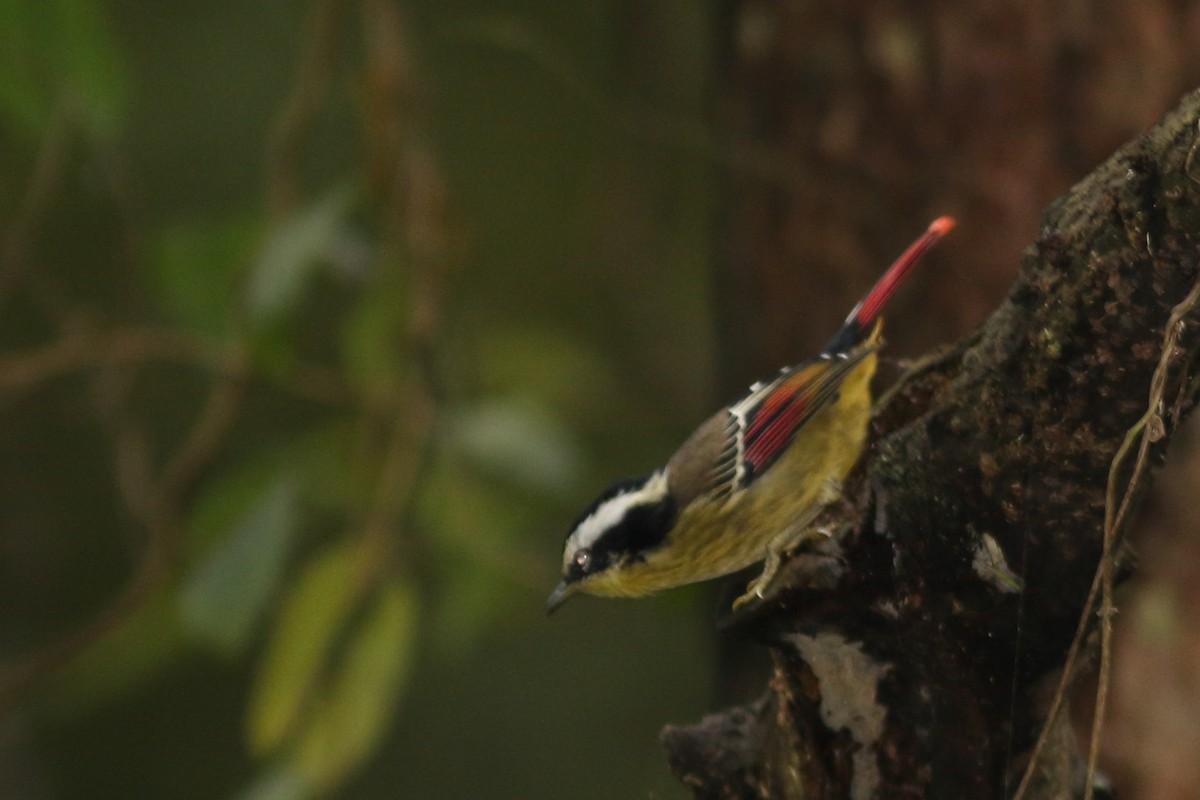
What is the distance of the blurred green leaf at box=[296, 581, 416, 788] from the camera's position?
1.86 m

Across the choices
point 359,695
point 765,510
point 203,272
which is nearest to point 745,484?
point 765,510

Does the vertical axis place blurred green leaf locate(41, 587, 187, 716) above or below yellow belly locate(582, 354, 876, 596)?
above

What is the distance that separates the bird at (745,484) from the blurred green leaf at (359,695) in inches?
34.2

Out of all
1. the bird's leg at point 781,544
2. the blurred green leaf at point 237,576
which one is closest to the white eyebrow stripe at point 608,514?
the bird's leg at point 781,544

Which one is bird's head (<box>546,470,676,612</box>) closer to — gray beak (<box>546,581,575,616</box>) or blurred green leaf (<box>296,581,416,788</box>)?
gray beak (<box>546,581,575,616</box>)

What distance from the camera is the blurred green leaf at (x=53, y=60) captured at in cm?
171

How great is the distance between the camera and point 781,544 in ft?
2.84

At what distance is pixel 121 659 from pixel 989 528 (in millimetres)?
1973

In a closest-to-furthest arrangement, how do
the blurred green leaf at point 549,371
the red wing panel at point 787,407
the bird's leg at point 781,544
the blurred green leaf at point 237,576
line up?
the bird's leg at point 781,544
the red wing panel at point 787,407
the blurred green leaf at point 237,576
the blurred green leaf at point 549,371

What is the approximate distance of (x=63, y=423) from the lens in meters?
2.44

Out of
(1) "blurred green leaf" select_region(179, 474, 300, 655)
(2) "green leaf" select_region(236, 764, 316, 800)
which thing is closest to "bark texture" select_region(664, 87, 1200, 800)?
(1) "blurred green leaf" select_region(179, 474, 300, 655)

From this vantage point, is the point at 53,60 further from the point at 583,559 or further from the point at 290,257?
the point at 583,559

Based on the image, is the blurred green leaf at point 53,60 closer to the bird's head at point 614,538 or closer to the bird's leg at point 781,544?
the bird's head at point 614,538

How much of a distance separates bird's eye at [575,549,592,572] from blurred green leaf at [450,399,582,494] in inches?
33.8
